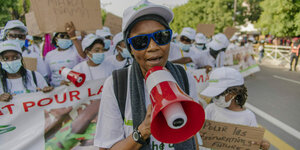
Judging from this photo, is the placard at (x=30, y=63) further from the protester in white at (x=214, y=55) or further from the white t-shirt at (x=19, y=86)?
the protester in white at (x=214, y=55)

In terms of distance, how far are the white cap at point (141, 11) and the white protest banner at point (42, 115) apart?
1844 mm

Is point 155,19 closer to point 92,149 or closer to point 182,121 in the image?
point 182,121

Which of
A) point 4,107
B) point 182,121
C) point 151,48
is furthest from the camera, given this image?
point 4,107

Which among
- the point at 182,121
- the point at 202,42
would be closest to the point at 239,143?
the point at 182,121

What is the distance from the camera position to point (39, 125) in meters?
2.42

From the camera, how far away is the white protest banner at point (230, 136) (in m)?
1.83

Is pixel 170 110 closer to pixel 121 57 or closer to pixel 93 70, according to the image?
pixel 93 70

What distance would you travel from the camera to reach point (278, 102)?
18.4 ft

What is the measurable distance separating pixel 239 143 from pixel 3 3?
1468 centimetres

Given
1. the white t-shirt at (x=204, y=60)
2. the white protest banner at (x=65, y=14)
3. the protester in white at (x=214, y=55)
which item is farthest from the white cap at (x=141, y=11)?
the white t-shirt at (x=204, y=60)

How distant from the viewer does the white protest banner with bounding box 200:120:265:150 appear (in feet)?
6.00

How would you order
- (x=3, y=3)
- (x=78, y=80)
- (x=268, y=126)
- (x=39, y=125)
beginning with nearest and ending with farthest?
(x=39, y=125) → (x=78, y=80) → (x=268, y=126) → (x=3, y=3)

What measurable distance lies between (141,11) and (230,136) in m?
1.52

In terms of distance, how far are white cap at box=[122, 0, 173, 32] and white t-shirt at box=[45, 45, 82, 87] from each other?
2.88m
